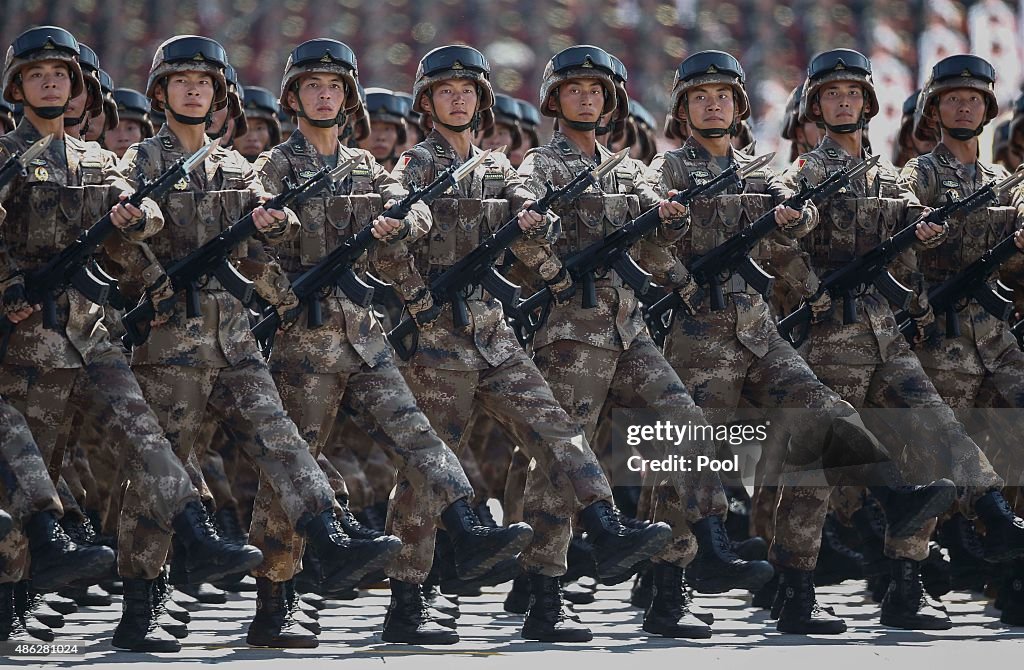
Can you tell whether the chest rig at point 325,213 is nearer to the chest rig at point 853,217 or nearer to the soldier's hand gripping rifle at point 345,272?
the soldier's hand gripping rifle at point 345,272

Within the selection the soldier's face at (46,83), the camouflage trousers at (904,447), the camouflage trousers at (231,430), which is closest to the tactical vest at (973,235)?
the camouflage trousers at (904,447)

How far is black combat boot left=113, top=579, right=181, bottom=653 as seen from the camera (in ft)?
30.6

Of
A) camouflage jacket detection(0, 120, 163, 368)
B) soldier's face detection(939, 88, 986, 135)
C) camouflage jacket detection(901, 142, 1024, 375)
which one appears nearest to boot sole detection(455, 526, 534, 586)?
camouflage jacket detection(0, 120, 163, 368)

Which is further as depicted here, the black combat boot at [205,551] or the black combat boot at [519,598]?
the black combat boot at [519,598]

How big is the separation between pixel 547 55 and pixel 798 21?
4.11 metres

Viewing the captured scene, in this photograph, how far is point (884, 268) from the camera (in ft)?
36.5

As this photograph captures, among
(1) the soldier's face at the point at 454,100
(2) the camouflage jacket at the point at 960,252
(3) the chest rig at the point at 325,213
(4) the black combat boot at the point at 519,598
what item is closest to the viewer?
(3) the chest rig at the point at 325,213

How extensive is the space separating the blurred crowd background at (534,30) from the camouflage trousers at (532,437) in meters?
22.7

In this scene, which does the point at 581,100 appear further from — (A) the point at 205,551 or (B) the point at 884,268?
(A) the point at 205,551

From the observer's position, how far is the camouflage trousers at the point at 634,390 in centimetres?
1026

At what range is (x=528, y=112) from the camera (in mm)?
15492

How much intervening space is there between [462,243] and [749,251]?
1515 millimetres

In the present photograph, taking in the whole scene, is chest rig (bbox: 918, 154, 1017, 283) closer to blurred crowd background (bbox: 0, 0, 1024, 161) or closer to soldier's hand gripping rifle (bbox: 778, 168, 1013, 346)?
soldier's hand gripping rifle (bbox: 778, 168, 1013, 346)

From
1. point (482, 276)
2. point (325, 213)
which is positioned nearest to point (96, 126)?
point (325, 213)
